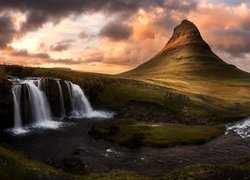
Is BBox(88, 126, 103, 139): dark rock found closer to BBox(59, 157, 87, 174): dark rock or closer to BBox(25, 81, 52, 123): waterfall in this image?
BBox(25, 81, 52, 123): waterfall

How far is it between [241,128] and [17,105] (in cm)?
5277

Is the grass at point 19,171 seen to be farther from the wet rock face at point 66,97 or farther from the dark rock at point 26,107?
the wet rock face at point 66,97

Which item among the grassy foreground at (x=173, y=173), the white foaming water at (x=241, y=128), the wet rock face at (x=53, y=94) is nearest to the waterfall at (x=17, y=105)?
the wet rock face at (x=53, y=94)

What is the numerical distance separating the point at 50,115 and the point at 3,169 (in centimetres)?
4812

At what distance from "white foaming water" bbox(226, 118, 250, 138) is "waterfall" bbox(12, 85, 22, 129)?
47867 mm

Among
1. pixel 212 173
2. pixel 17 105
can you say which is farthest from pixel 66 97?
pixel 212 173

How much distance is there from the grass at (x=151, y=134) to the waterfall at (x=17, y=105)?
1516 centimetres

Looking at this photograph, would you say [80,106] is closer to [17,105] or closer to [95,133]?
[17,105]

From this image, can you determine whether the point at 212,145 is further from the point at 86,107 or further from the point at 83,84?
the point at 83,84

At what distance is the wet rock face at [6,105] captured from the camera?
79250 millimetres

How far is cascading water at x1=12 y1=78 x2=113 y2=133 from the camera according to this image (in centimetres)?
8300

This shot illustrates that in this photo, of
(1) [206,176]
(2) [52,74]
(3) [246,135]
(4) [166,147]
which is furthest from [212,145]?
(2) [52,74]

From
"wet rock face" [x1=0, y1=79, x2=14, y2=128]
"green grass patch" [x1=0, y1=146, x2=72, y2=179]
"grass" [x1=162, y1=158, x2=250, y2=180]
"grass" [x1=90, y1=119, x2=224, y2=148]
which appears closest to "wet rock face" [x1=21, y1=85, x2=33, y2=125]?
"wet rock face" [x1=0, y1=79, x2=14, y2=128]

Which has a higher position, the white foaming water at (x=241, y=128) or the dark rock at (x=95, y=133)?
the dark rock at (x=95, y=133)
